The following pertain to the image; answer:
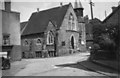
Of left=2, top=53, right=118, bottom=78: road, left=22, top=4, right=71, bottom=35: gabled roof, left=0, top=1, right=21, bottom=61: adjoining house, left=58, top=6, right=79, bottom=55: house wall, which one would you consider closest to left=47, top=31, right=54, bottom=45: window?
left=58, top=6, right=79, bottom=55: house wall

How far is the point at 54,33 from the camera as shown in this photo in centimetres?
4156

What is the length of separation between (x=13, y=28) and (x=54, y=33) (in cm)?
1229

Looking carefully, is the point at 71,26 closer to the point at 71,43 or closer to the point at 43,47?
the point at 71,43

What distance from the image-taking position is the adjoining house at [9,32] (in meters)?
29.2

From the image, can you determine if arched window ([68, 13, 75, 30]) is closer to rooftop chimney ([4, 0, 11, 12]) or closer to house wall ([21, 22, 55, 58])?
house wall ([21, 22, 55, 58])

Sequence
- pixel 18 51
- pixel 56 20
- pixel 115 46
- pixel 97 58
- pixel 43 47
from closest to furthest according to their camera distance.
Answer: pixel 115 46 → pixel 97 58 → pixel 18 51 → pixel 43 47 → pixel 56 20

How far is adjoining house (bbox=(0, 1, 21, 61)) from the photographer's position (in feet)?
95.8

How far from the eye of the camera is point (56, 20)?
1742 inches

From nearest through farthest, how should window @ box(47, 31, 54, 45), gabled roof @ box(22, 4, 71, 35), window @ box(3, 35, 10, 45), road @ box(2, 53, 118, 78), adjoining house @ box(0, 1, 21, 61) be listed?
road @ box(2, 53, 118, 78) < adjoining house @ box(0, 1, 21, 61) < window @ box(3, 35, 10, 45) < window @ box(47, 31, 54, 45) < gabled roof @ box(22, 4, 71, 35)

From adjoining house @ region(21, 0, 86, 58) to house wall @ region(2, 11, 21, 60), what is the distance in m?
10.0

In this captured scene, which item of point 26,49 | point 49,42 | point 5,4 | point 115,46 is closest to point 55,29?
point 49,42

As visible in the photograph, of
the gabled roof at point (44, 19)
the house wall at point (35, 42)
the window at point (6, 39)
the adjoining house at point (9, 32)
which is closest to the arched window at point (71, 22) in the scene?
the gabled roof at point (44, 19)

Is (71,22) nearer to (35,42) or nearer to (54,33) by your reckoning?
(54,33)

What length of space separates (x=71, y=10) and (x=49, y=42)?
1006 cm
